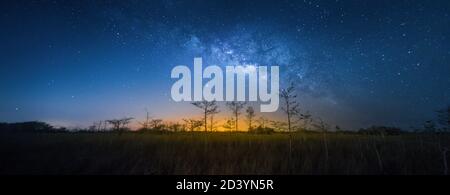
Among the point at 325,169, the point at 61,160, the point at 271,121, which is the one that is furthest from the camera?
the point at 271,121

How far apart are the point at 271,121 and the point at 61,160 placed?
28.2 feet
